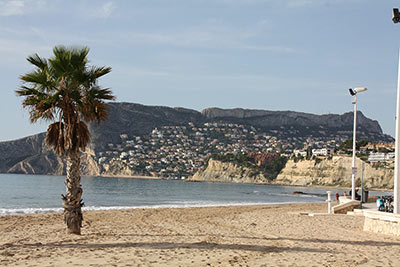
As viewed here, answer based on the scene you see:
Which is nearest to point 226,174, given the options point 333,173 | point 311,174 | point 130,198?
point 311,174

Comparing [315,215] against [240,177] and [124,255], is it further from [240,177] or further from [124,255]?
[240,177]

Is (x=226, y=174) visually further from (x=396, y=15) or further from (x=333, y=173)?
(x=396, y=15)

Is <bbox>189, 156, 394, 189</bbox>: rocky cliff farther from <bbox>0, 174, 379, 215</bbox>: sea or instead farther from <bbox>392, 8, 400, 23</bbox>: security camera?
<bbox>392, 8, 400, 23</bbox>: security camera

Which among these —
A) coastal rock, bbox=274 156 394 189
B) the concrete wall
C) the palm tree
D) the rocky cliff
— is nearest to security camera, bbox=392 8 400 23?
the concrete wall

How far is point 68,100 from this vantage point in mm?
12547

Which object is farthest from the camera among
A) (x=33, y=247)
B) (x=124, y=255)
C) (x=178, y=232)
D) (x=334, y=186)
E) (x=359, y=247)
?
(x=334, y=186)

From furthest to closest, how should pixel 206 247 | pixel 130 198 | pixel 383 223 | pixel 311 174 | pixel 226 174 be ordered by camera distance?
pixel 226 174
pixel 311 174
pixel 130 198
pixel 383 223
pixel 206 247

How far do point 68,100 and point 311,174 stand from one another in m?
136

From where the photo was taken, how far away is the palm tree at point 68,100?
1240 cm

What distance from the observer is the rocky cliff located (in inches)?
4787

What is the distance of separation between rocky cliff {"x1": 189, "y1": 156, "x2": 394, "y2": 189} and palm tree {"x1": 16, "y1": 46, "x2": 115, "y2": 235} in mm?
115010

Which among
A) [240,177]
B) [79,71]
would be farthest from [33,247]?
[240,177]

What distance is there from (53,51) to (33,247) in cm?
525

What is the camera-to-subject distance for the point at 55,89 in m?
12.5
